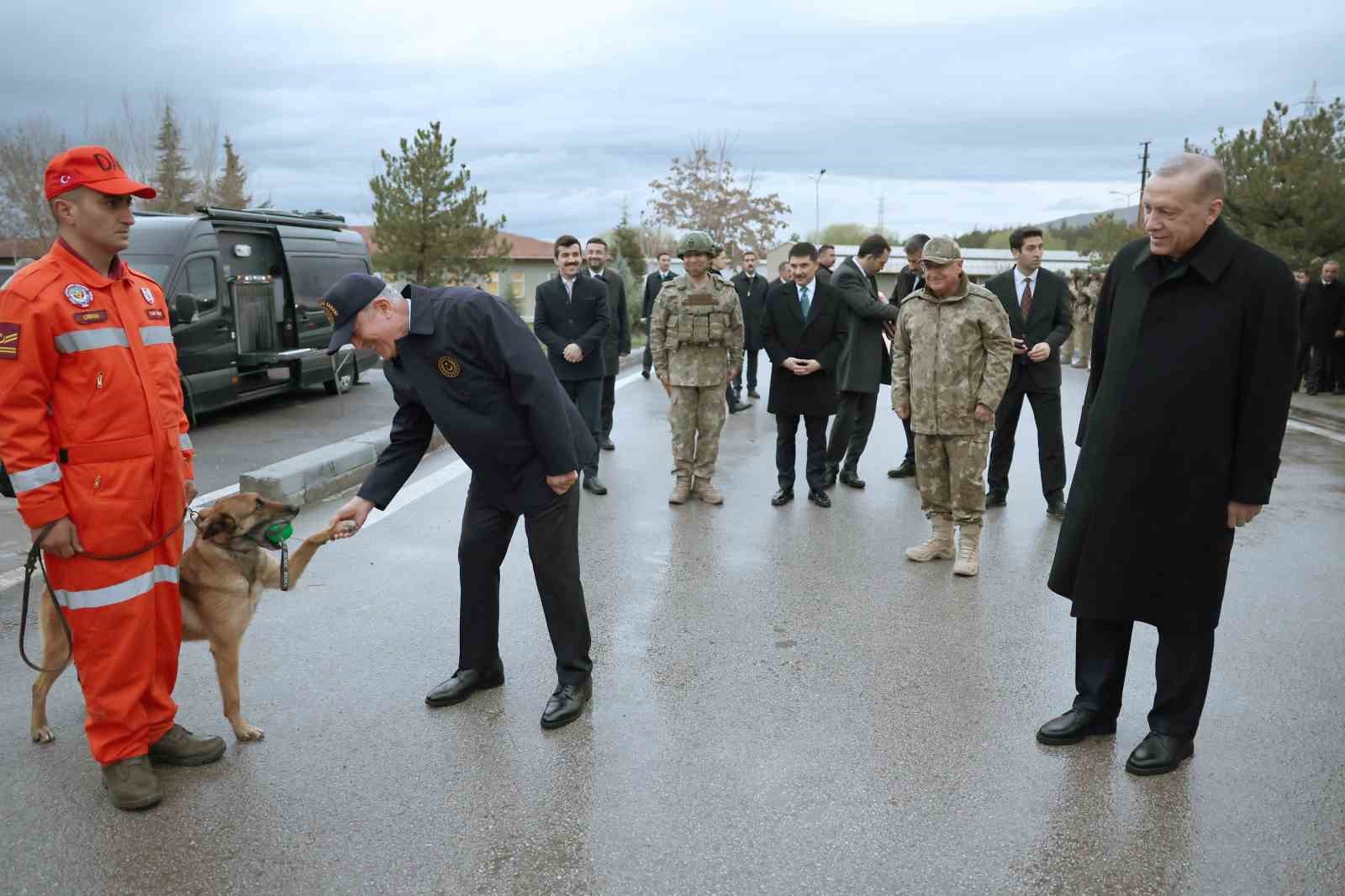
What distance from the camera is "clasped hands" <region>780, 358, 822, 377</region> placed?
7.90 m

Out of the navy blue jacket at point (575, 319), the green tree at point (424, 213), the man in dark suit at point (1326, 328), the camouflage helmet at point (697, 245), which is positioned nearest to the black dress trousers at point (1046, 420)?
the camouflage helmet at point (697, 245)

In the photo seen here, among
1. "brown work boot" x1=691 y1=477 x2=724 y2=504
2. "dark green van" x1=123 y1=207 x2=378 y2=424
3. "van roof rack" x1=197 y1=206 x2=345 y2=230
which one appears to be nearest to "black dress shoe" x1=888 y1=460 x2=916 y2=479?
"brown work boot" x1=691 y1=477 x2=724 y2=504

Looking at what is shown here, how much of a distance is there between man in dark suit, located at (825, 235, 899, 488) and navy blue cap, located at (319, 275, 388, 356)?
207 inches

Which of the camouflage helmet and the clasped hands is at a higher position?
the camouflage helmet

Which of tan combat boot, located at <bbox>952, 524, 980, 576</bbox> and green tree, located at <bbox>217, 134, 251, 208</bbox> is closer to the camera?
tan combat boot, located at <bbox>952, 524, 980, 576</bbox>

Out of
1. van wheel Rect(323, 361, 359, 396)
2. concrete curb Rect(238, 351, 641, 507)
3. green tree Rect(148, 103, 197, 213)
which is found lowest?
van wheel Rect(323, 361, 359, 396)

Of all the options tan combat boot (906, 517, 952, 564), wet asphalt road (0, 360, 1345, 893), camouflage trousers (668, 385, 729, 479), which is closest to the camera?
wet asphalt road (0, 360, 1345, 893)

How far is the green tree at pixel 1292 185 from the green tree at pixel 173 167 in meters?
38.9

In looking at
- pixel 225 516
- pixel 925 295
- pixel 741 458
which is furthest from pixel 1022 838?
pixel 741 458

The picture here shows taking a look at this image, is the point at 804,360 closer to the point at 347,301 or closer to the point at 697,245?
the point at 697,245

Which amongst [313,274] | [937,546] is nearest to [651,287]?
[313,274]

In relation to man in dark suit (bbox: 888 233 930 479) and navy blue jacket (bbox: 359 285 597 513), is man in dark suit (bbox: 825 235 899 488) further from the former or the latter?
navy blue jacket (bbox: 359 285 597 513)

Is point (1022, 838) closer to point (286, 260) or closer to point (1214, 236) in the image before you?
point (1214, 236)

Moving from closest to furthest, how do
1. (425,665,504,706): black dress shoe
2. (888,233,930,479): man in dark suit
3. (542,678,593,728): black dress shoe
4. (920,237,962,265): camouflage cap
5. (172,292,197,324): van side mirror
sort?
(542,678,593,728): black dress shoe < (425,665,504,706): black dress shoe < (920,237,962,265): camouflage cap < (888,233,930,479): man in dark suit < (172,292,197,324): van side mirror
